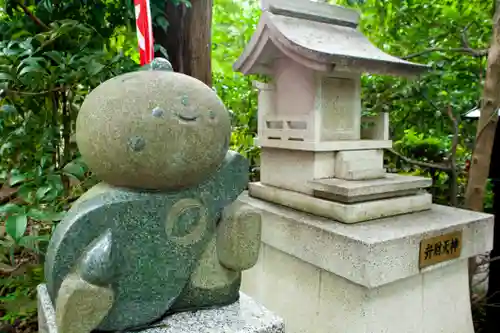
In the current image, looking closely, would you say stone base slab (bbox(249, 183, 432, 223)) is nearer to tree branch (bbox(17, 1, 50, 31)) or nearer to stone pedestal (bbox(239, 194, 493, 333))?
stone pedestal (bbox(239, 194, 493, 333))

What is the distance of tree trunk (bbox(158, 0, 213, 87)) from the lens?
258 cm

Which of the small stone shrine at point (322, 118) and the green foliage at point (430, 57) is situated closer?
the small stone shrine at point (322, 118)

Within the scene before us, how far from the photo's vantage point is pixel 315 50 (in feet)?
6.99

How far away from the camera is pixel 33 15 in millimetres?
1895

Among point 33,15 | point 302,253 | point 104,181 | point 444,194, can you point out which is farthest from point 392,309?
point 33,15

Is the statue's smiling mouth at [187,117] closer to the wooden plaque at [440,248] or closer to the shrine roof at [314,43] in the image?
the shrine roof at [314,43]

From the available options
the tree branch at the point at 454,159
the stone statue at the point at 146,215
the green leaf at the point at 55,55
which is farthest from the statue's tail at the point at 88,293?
the tree branch at the point at 454,159

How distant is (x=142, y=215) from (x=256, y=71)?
1.63 metres

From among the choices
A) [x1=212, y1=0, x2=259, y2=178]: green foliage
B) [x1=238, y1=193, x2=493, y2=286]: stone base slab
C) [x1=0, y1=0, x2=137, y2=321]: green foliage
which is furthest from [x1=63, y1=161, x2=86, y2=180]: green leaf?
[x1=212, y1=0, x2=259, y2=178]: green foliage

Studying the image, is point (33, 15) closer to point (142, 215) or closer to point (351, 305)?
point (142, 215)

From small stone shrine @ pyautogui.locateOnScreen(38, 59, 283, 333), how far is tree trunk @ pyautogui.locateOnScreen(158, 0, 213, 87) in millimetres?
1227

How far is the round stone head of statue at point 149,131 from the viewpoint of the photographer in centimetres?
125

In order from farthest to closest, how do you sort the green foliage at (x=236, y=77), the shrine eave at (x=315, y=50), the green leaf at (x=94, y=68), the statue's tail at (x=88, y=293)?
1. the green foliage at (x=236, y=77)
2. the shrine eave at (x=315, y=50)
3. the green leaf at (x=94, y=68)
4. the statue's tail at (x=88, y=293)

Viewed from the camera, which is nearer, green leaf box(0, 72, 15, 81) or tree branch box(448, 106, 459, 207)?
green leaf box(0, 72, 15, 81)
